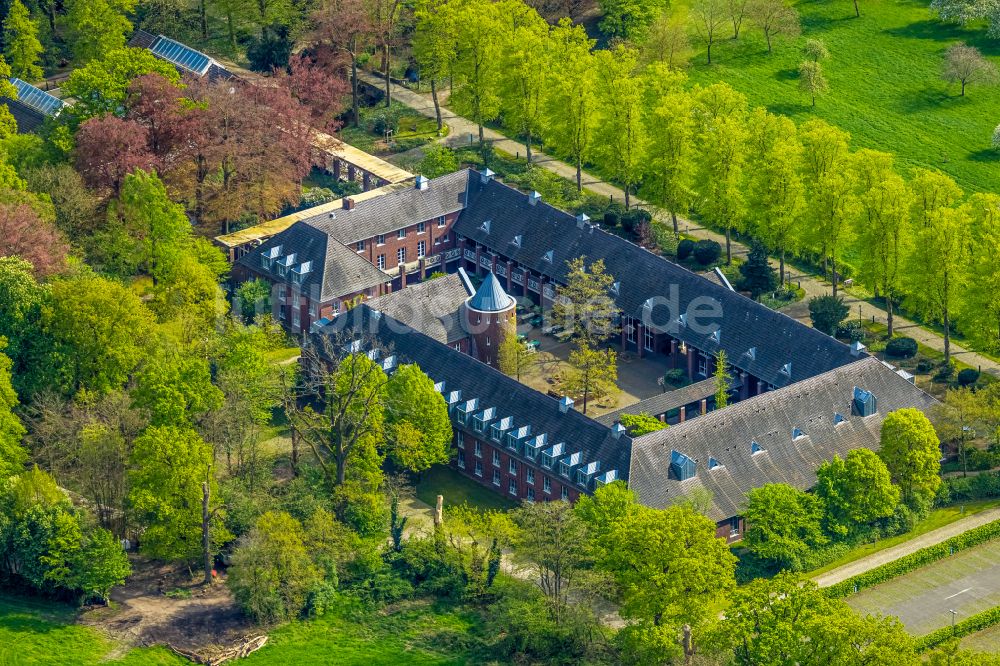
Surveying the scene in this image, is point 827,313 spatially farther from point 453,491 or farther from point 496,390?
point 453,491

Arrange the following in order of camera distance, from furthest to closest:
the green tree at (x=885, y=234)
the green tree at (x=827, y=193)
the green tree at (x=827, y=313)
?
the green tree at (x=827, y=193), the green tree at (x=827, y=313), the green tree at (x=885, y=234)

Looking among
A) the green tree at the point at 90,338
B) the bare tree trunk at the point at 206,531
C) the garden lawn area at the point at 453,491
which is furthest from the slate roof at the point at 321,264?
the bare tree trunk at the point at 206,531

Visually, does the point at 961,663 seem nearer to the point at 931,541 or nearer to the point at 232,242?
the point at 931,541

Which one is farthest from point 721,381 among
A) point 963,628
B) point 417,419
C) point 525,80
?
point 525,80

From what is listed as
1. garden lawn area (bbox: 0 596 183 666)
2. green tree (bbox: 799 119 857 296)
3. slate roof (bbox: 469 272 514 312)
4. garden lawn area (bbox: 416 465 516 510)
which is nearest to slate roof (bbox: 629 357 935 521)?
garden lawn area (bbox: 416 465 516 510)

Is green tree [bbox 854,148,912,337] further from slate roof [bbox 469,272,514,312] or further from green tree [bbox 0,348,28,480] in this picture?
green tree [bbox 0,348,28,480]

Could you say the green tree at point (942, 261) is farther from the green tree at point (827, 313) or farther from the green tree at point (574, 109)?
the green tree at point (574, 109)

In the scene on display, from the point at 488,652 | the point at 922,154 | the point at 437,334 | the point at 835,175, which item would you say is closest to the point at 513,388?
the point at 437,334

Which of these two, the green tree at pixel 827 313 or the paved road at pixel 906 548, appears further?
the green tree at pixel 827 313
